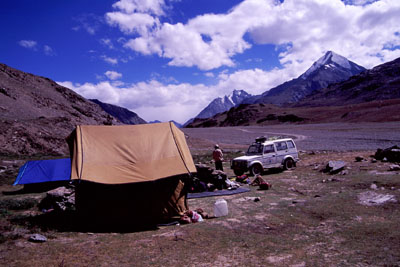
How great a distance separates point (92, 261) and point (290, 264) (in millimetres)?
3863

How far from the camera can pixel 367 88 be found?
477ft

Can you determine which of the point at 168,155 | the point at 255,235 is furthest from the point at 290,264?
the point at 168,155

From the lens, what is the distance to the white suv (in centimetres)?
1709

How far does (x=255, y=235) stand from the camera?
24.8 ft

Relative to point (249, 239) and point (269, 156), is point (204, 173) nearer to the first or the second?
point (269, 156)

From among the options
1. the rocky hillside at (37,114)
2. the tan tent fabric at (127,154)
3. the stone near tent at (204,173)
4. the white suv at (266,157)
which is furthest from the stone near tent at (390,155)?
the rocky hillside at (37,114)

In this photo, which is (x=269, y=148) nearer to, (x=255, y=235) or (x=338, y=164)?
(x=338, y=164)

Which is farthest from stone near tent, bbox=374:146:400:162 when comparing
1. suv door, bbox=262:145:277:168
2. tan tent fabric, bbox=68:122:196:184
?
tan tent fabric, bbox=68:122:196:184

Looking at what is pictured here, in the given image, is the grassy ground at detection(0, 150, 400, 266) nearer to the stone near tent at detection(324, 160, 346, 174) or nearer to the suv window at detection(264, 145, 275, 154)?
the stone near tent at detection(324, 160, 346, 174)

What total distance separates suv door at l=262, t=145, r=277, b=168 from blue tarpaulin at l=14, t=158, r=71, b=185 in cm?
1045

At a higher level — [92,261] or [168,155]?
[168,155]

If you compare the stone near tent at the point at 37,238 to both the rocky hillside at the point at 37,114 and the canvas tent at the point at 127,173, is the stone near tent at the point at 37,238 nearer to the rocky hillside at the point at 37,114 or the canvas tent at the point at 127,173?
the canvas tent at the point at 127,173

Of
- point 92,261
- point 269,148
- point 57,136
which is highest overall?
point 57,136

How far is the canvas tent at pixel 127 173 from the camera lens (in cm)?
881
